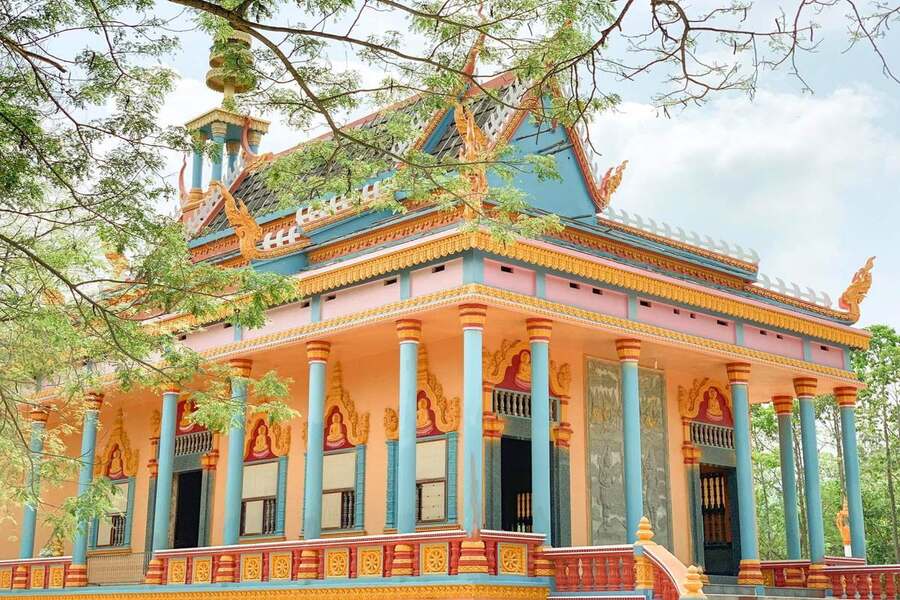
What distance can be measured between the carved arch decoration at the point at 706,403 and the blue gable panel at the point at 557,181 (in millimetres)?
3339

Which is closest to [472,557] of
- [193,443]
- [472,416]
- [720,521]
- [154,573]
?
[472,416]

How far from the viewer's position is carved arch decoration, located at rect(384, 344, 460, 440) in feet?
48.8

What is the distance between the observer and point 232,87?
70.6 feet

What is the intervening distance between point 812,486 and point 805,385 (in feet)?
4.79

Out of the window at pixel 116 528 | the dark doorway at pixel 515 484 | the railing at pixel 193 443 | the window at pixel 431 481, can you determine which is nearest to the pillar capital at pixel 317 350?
the window at pixel 431 481

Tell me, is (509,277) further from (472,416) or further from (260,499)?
(260,499)

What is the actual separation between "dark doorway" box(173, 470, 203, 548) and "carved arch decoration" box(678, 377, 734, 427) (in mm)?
8356

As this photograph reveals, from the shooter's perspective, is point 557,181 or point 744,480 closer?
point 744,480

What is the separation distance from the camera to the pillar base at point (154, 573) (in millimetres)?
15648

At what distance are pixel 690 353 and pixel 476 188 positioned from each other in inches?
175

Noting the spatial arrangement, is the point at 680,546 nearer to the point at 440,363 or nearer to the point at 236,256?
the point at 440,363

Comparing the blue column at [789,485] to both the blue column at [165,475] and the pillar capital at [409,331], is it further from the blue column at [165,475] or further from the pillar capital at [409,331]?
the blue column at [165,475]

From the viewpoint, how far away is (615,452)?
15.8 meters

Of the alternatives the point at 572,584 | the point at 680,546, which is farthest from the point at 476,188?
the point at 680,546
